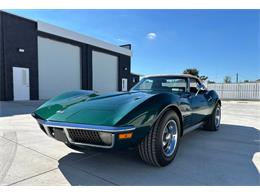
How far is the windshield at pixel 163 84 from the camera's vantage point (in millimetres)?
3740

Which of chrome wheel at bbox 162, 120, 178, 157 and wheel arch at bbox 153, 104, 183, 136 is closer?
wheel arch at bbox 153, 104, 183, 136

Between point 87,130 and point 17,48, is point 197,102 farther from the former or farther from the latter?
point 17,48

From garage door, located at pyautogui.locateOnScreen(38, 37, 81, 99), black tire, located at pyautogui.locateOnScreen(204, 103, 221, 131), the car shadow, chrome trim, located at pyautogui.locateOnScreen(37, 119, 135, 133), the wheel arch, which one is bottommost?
the car shadow

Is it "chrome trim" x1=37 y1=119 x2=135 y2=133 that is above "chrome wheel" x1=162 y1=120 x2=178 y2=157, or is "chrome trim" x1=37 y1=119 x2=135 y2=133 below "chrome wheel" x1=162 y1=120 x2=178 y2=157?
above

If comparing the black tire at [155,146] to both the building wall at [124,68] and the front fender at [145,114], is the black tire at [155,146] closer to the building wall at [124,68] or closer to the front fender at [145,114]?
the front fender at [145,114]

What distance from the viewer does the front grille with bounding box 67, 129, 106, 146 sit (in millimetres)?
2105

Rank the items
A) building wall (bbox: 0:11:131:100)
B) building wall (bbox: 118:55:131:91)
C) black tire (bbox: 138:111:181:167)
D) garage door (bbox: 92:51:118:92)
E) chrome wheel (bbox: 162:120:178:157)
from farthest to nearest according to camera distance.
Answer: building wall (bbox: 118:55:131:91) < garage door (bbox: 92:51:118:92) < building wall (bbox: 0:11:131:100) < chrome wheel (bbox: 162:120:178:157) < black tire (bbox: 138:111:181:167)

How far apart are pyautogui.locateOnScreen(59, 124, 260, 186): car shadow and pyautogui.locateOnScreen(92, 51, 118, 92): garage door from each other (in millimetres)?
16039

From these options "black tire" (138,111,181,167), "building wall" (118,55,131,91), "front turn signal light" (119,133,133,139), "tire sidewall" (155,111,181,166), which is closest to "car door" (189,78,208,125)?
"tire sidewall" (155,111,181,166)

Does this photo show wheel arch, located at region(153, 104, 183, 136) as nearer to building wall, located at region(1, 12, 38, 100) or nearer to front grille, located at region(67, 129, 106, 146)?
front grille, located at region(67, 129, 106, 146)

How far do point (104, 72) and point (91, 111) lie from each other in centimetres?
1782

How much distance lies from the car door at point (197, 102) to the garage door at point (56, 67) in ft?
39.0
